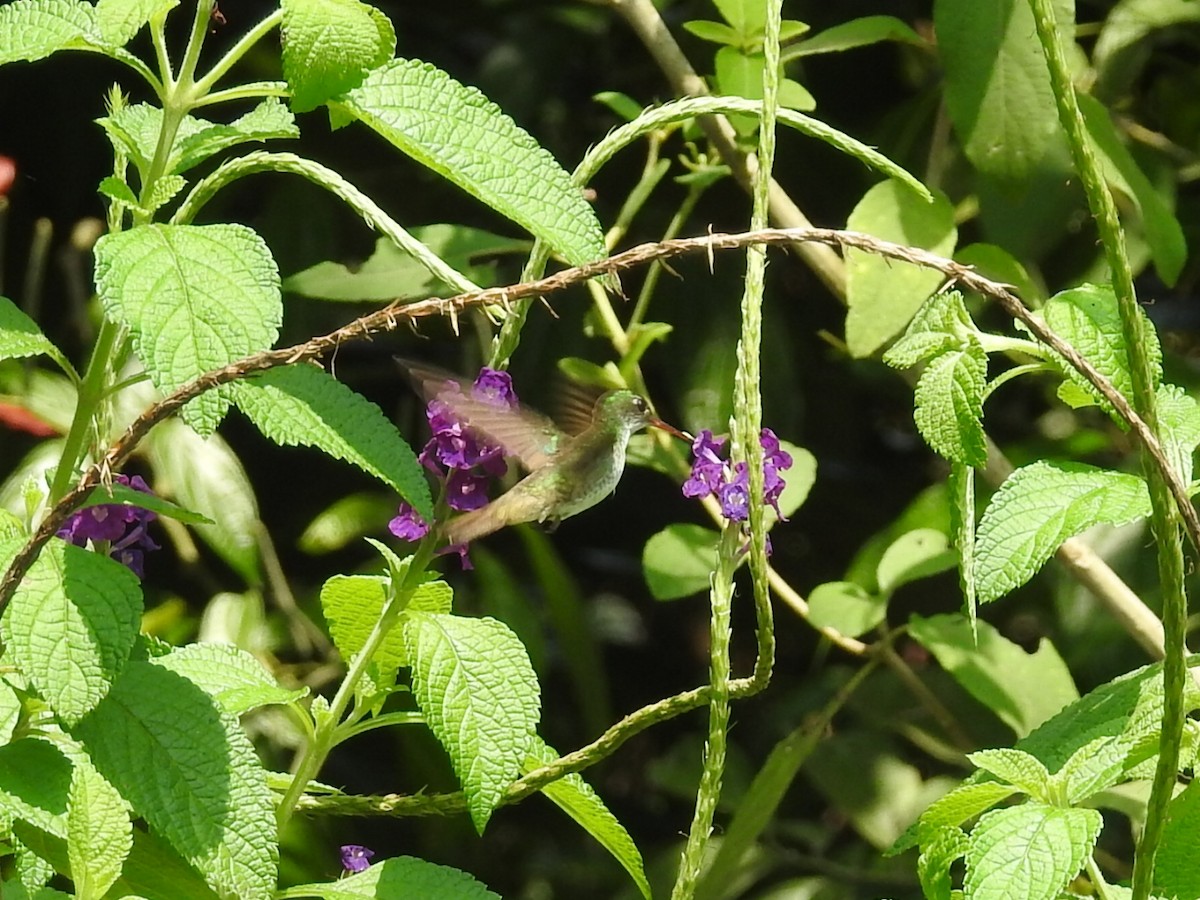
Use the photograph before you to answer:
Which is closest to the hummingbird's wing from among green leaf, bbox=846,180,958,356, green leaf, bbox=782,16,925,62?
green leaf, bbox=846,180,958,356

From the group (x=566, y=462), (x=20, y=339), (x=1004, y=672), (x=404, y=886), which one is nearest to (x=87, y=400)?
(x=20, y=339)

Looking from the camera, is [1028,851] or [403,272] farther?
[403,272]

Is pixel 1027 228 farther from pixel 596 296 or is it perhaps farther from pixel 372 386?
pixel 372 386

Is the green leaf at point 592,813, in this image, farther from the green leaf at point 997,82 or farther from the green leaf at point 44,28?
the green leaf at point 997,82

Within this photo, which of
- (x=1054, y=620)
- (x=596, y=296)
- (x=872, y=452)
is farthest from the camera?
(x=872, y=452)

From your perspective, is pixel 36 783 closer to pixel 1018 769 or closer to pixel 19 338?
pixel 19 338

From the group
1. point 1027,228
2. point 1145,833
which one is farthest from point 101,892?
point 1027,228

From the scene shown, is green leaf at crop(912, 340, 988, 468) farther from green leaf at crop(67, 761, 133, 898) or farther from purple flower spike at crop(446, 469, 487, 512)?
green leaf at crop(67, 761, 133, 898)

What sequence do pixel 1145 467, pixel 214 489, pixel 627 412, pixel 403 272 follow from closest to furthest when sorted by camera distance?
pixel 1145 467
pixel 627 412
pixel 403 272
pixel 214 489
